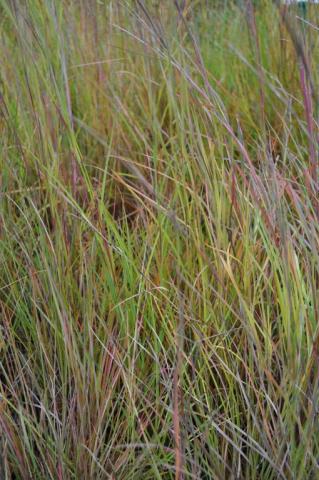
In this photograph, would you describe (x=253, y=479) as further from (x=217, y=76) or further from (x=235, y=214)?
(x=217, y=76)

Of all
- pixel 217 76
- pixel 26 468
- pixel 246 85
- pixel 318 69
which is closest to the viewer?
pixel 26 468

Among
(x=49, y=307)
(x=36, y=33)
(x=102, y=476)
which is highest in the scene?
(x=36, y=33)

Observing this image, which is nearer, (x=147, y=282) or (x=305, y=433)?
(x=305, y=433)

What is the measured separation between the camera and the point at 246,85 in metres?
1.99

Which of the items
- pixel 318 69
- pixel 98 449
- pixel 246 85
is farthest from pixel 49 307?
pixel 246 85

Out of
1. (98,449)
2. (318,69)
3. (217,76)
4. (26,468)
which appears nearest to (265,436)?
(98,449)

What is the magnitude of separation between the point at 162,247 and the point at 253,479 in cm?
40

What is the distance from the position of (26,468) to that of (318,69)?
96 cm

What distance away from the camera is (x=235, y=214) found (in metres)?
1.29

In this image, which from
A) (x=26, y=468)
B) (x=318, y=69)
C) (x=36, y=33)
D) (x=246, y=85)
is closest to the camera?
(x=26, y=468)

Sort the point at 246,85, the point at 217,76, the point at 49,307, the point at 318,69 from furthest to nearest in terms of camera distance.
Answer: the point at 217,76 → the point at 246,85 → the point at 318,69 → the point at 49,307

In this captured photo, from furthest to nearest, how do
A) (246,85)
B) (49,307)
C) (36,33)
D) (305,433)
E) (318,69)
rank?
(246,85)
(318,69)
(36,33)
(49,307)
(305,433)

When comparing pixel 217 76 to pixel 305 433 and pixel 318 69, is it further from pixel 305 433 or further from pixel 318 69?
pixel 305 433

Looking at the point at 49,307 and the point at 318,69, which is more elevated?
the point at 318,69
